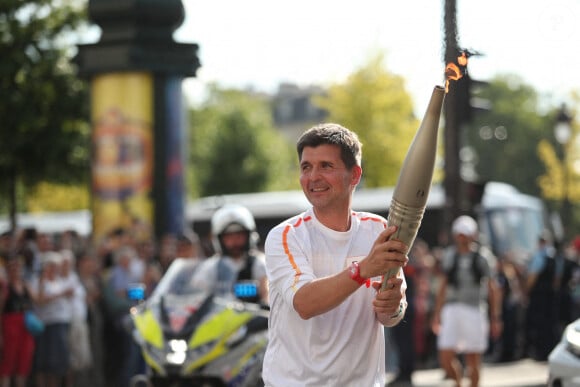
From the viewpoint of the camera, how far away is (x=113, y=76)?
22.0 metres

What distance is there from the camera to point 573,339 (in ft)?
28.6

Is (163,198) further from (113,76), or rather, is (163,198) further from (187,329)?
(187,329)

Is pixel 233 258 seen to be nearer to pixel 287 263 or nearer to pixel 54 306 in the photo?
pixel 54 306

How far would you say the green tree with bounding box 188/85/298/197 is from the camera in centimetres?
6812

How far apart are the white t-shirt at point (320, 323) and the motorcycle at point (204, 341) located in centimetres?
453

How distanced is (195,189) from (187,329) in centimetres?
6041

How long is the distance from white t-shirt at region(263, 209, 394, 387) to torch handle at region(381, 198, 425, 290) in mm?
598

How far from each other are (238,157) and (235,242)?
2284 inches

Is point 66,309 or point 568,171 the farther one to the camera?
point 568,171

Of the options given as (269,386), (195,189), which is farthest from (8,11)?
(195,189)

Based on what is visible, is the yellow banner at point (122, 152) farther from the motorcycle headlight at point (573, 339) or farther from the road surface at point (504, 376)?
the motorcycle headlight at point (573, 339)

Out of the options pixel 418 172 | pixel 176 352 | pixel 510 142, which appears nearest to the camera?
pixel 418 172

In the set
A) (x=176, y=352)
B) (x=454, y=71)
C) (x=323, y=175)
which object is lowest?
(x=176, y=352)

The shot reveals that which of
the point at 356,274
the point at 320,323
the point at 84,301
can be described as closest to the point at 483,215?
the point at 84,301
